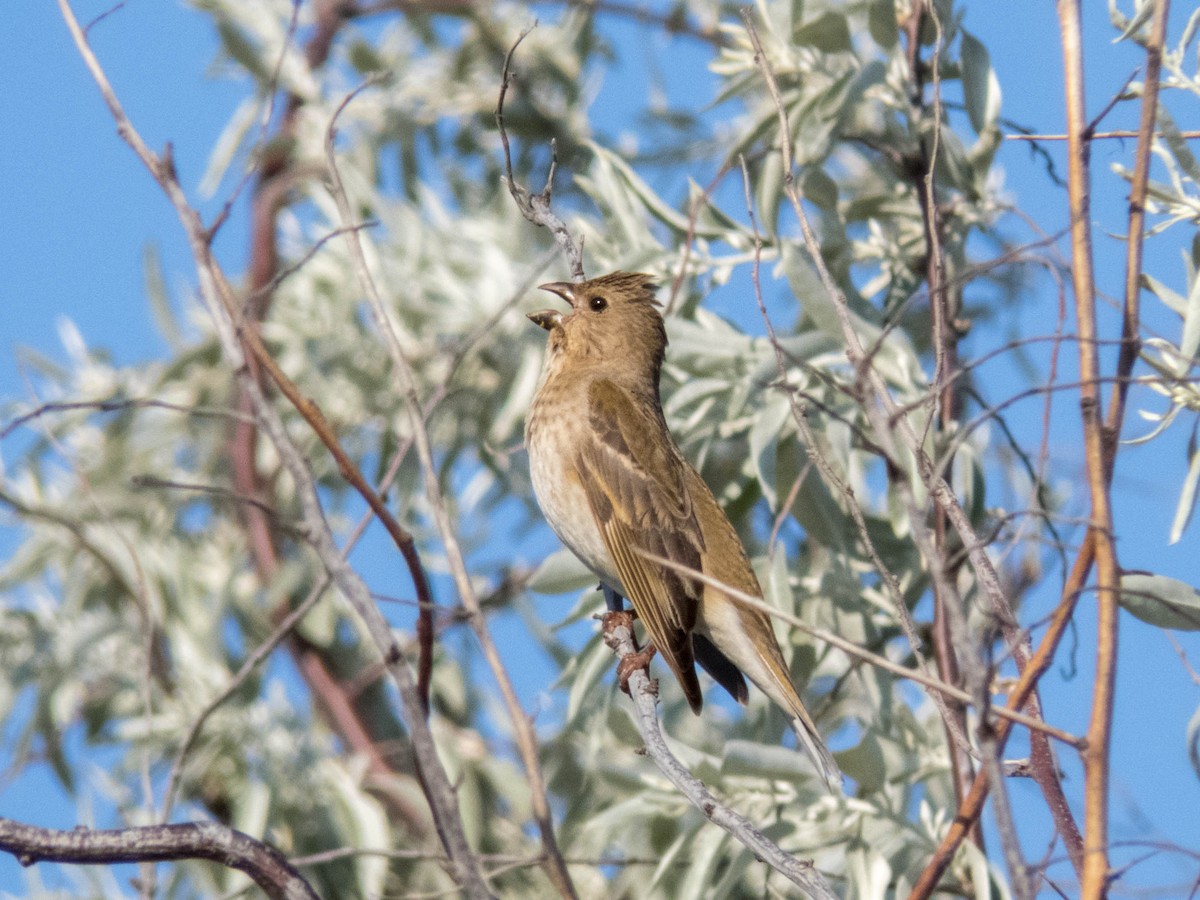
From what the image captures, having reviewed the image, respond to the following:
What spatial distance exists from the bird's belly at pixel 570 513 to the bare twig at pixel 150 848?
2249 mm

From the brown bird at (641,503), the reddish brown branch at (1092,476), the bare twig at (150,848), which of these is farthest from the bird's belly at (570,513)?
the reddish brown branch at (1092,476)

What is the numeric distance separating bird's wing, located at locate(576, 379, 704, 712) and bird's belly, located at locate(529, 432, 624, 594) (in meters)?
0.03

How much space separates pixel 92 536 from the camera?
645 centimetres

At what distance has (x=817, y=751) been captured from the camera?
14.4ft

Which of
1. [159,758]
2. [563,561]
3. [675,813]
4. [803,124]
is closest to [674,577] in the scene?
[563,561]

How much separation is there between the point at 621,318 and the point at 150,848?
3098 millimetres

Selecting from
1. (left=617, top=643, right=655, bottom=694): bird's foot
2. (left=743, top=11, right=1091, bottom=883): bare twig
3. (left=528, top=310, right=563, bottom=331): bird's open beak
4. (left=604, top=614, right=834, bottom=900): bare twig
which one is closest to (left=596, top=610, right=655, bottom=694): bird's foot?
(left=617, top=643, right=655, bottom=694): bird's foot

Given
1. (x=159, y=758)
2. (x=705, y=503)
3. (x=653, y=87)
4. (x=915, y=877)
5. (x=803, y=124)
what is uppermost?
(x=653, y=87)

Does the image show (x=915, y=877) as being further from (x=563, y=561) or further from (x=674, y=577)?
(x=563, y=561)

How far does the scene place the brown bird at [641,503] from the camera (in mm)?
4547

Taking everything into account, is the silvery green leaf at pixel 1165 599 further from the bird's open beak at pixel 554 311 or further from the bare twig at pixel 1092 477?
the bird's open beak at pixel 554 311

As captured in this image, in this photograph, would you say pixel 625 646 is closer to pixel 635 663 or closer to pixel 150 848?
pixel 635 663

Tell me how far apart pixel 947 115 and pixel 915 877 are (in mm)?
2673

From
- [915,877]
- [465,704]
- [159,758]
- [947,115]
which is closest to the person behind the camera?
[915,877]
